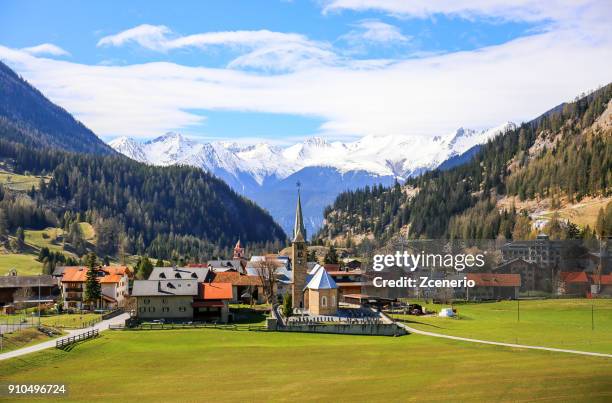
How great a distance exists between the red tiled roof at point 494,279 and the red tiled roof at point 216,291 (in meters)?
50.4

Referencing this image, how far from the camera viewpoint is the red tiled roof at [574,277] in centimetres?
13838

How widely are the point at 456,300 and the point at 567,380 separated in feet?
259

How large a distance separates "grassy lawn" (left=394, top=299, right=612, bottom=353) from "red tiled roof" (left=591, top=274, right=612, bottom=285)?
7.52m

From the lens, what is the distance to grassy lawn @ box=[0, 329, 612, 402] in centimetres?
6097

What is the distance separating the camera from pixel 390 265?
487ft

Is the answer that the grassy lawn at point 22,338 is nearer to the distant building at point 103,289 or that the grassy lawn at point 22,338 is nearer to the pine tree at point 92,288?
the pine tree at point 92,288

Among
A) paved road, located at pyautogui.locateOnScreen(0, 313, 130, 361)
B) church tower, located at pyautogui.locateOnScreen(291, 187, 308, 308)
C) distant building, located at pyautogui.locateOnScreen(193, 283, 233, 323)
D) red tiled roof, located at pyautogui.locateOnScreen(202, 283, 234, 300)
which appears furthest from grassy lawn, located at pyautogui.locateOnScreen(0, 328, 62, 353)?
church tower, located at pyautogui.locateOnScreen(291, 187, 308, 308)

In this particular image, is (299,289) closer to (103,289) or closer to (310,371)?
(103,289)

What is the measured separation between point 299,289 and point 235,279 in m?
21.3

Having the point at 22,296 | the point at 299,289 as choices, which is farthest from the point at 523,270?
the point at 22,296

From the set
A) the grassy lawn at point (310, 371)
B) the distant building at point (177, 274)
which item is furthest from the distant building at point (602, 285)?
the distant building at point (177, 274)

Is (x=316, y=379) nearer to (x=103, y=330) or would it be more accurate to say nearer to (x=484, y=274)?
(x=103, y=330)

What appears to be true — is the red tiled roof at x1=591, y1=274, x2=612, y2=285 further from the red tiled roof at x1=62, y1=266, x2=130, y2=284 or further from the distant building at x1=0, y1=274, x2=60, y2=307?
the distant building at x1=0, y1=274, x2=60, y2=307

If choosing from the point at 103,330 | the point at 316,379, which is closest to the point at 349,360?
the point at 316,379
